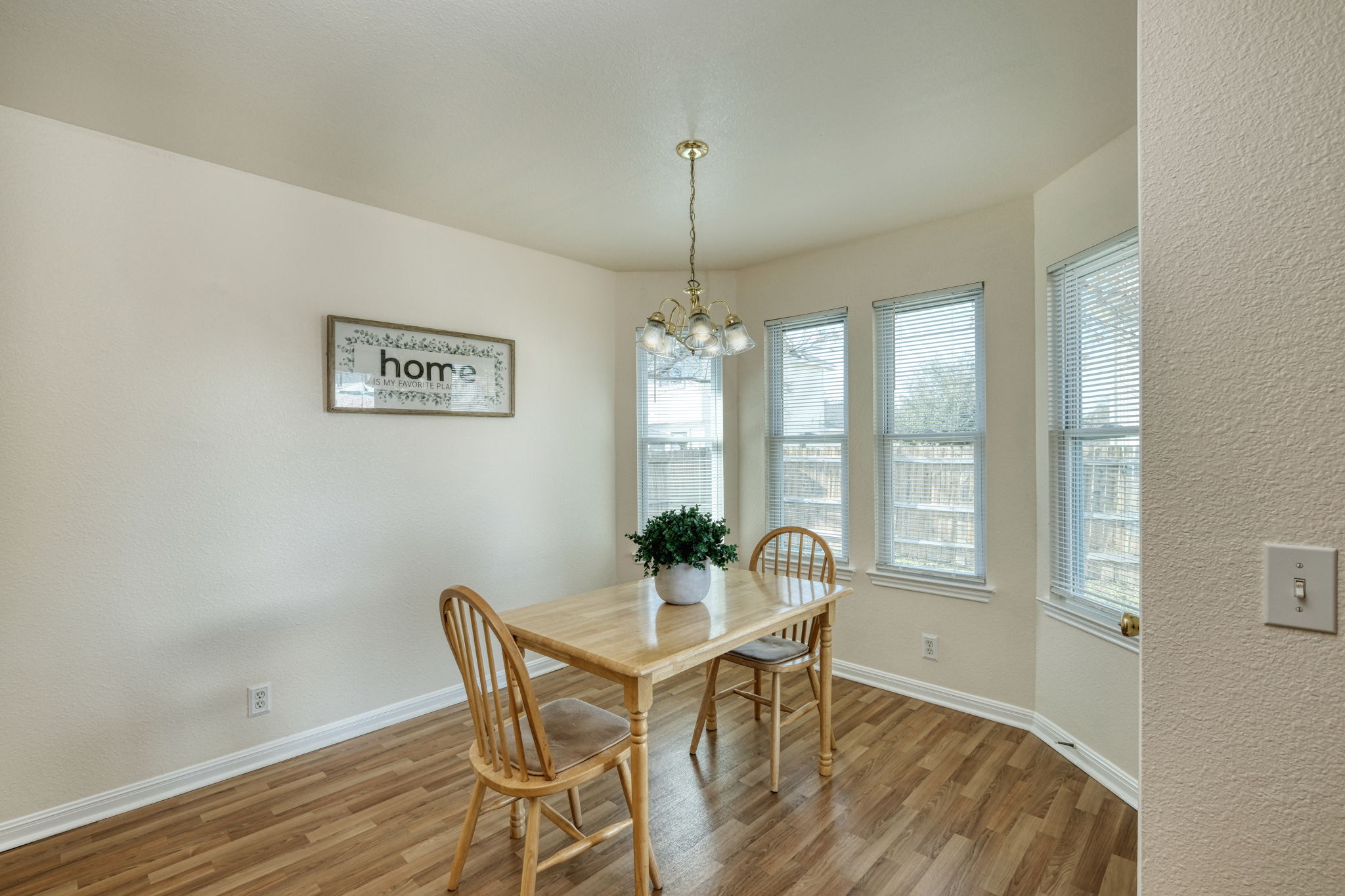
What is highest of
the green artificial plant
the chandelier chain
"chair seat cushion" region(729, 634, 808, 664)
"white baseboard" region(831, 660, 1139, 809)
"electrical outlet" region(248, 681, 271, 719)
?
the chandelier chain

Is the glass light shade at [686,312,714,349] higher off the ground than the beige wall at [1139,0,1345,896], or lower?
higher

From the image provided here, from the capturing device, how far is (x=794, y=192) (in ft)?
9.67

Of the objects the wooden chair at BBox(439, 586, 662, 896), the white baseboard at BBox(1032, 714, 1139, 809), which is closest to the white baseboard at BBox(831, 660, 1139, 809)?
the white baseboard at BBox(1032, 714, 1139, 809)

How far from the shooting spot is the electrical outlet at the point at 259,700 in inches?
Result: 106

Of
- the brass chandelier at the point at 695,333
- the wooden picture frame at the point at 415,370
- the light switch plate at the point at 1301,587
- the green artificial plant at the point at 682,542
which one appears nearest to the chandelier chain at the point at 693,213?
the brass chandelier at the point at 695,333

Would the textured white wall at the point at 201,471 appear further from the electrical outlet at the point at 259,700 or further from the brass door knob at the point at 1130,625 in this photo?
the brass door knob at the point at 1130,625

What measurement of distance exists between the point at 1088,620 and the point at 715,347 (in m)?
1.94

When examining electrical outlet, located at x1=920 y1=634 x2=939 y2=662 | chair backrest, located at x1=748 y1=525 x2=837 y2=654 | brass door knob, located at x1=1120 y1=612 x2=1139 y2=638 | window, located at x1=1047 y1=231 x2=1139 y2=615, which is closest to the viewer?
brass door knob, located at x1=1120 y1=612 x2=1139 y2=638

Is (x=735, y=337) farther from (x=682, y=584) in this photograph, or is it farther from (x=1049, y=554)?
(x=1049, y=554)

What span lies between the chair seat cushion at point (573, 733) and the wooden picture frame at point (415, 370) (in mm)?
1781

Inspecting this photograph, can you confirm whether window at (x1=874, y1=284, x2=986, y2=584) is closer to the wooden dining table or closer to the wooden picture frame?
the wooden dining table

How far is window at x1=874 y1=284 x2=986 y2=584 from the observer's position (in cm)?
330

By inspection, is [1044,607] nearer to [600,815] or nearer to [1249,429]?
[600,815]

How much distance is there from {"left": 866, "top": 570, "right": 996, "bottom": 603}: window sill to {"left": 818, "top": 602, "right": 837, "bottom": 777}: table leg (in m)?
1.05
